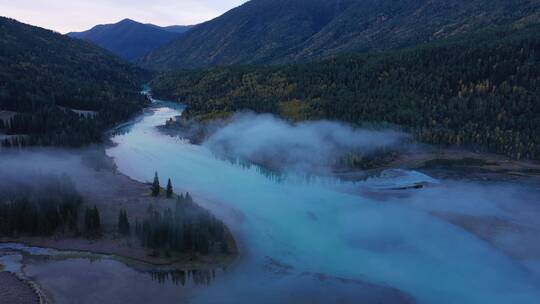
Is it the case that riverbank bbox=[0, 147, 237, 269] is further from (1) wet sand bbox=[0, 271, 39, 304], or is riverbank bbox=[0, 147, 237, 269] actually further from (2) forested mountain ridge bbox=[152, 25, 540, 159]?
(2) forested mountain ridge bbox=[152, 25, 540, 159]

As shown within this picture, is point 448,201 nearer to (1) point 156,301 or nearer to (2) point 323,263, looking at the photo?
(2) point 323,263

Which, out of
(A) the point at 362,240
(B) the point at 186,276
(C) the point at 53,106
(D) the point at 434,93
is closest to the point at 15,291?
(B) the point at 186,276

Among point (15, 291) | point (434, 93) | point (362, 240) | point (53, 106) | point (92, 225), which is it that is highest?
point (434, 93)

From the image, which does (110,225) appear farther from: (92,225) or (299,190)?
(299,190)

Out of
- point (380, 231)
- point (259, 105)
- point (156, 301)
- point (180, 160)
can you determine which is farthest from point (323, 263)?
point (259, 105)

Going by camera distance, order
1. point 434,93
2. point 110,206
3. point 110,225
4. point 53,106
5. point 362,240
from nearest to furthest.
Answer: point 362,240, point 110,225, point 110,206, point 434,93, point 53,106

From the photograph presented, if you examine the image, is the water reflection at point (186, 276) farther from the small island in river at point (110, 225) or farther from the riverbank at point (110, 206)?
the riverbank at point (110, 206)

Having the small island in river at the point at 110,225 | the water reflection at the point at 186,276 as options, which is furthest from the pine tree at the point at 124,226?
the water reflection at the point at 186,276
